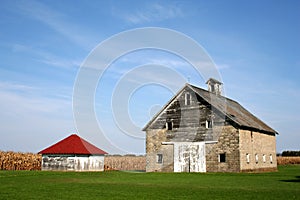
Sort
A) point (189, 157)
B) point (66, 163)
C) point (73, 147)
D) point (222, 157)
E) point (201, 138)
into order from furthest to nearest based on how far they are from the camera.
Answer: point (73, 147) → point (66, 163) → point (189, 157) → point (201, 138) → point (222, 157)

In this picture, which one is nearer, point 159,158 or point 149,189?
point 149,189

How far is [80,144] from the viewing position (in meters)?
41.2

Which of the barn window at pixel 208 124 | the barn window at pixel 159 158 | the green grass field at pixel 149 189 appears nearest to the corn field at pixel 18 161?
the barn window at pixel 159 158

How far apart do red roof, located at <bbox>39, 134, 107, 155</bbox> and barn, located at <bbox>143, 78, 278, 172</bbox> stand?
7.43 metres

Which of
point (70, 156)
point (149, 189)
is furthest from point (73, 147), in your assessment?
point (149, 189)

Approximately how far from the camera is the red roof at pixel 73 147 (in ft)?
130

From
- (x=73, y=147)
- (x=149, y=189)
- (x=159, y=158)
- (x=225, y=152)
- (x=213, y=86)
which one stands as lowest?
(x=149, y=189)

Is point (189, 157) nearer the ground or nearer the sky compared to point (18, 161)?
nearer the sky

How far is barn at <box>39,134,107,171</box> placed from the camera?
3934cm

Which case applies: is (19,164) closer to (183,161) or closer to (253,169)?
(183,161)

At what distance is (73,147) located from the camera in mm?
40094

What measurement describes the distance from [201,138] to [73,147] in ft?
50.1

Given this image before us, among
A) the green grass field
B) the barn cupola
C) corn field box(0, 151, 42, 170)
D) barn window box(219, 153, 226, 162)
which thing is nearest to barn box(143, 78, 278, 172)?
barn window box(219, 153, 226, 162)

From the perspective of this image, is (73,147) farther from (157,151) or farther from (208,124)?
(208,124)
